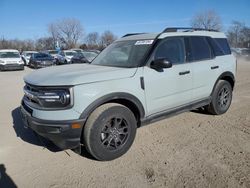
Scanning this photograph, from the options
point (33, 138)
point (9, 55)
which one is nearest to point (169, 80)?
point (33, 138)

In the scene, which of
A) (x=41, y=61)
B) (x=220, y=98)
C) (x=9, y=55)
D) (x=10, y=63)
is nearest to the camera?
(x=220, y=98)

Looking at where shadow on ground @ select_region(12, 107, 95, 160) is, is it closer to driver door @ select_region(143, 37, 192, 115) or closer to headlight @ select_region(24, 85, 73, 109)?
headlight @ select_region(24, 85, 73, 109)

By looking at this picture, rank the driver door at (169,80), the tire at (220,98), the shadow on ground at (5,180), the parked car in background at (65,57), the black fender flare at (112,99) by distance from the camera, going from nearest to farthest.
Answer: the shadow on ground at (5,180) → the black fender flare at (112,99) → the driver door at (169,80) → the tire at (220,98) → the parked car in background at (65,57)

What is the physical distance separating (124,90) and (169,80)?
97cm

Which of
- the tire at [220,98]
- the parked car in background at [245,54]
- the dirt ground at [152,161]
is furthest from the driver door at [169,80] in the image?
the parked car in background at [245,54]

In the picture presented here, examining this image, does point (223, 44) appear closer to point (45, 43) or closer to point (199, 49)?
point (199, 49)

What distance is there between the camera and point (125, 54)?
4.30 meters

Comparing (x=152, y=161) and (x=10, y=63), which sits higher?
(x=10, y=63)

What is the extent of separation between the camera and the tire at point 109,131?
3.21 metres

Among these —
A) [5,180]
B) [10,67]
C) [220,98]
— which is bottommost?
[5,180]

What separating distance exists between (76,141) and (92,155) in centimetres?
39

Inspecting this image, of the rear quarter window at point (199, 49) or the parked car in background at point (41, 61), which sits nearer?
the rear quarter window at point (199, 49)

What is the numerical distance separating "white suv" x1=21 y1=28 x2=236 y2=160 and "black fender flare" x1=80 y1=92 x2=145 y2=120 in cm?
1

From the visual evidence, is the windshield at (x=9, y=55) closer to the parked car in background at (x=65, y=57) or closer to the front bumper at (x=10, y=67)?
the front bumper at (x=10, y=67)
